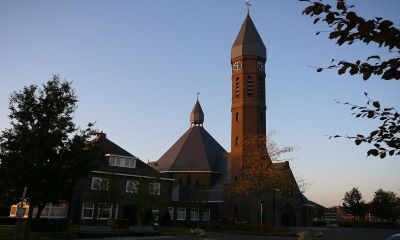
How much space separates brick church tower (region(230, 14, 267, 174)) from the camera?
55.9 metres

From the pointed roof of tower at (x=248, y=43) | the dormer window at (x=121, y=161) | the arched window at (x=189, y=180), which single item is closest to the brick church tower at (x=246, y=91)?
the pointed roof of tower at (x=248, y=43)

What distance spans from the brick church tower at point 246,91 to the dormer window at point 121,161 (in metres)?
14.9

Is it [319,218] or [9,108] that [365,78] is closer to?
[9,108]

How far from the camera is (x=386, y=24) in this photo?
4.13 m

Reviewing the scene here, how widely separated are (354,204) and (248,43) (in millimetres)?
50084

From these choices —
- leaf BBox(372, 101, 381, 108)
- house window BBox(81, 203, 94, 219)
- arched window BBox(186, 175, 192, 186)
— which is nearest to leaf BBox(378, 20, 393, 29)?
leaf BBox(372, 101, 381, 108)

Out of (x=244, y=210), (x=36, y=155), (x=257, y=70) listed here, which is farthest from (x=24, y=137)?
(x=257, y=70)

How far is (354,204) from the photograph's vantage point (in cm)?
8669

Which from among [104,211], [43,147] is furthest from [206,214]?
[43,147]

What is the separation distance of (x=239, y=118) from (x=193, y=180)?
13644 mm

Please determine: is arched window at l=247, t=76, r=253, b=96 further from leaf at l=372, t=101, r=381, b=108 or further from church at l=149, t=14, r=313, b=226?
leaf at l=372, t=101, r=381, b=108

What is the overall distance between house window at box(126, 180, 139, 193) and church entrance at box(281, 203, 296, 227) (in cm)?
2618

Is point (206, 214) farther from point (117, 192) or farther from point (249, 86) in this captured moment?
point (249, 86)

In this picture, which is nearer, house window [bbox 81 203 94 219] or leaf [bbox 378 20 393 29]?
leaf [bbox 378 20 393 29]
